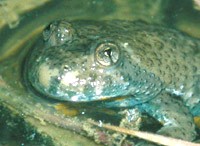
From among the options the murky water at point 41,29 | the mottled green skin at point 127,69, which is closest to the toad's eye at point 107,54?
the mottled green skin at point 127,69

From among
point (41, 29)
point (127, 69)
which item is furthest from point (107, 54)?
point (41, 29)

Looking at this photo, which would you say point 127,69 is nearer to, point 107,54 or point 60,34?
point 107,54

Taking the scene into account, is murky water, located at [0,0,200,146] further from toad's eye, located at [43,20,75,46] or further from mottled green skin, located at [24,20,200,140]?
toad's eye, located at [43,20,75,46]

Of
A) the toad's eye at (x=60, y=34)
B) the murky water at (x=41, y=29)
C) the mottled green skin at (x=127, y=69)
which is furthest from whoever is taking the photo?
the toad's eye at (x=60, y=34)

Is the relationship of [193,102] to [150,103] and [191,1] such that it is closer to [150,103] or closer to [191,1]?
[150,103]

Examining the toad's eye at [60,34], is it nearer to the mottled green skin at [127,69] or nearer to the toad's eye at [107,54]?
the mottled green skin at [127,69]

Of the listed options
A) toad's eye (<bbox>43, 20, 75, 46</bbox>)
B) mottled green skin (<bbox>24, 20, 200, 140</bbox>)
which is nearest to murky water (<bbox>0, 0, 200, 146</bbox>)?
mottled green skin (<bbox>24, 20, 200, 140</bbox>)

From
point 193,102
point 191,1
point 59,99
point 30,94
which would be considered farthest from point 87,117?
point 191,1

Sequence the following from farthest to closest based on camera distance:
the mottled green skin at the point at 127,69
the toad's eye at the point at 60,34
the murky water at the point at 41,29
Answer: the toad's eye at the point at 60,34 < the mottled green skin at the point at 127,69 < the murky water at the point at 41,29

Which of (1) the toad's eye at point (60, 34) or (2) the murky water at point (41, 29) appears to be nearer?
(2) the murky water at point (41, 29)
